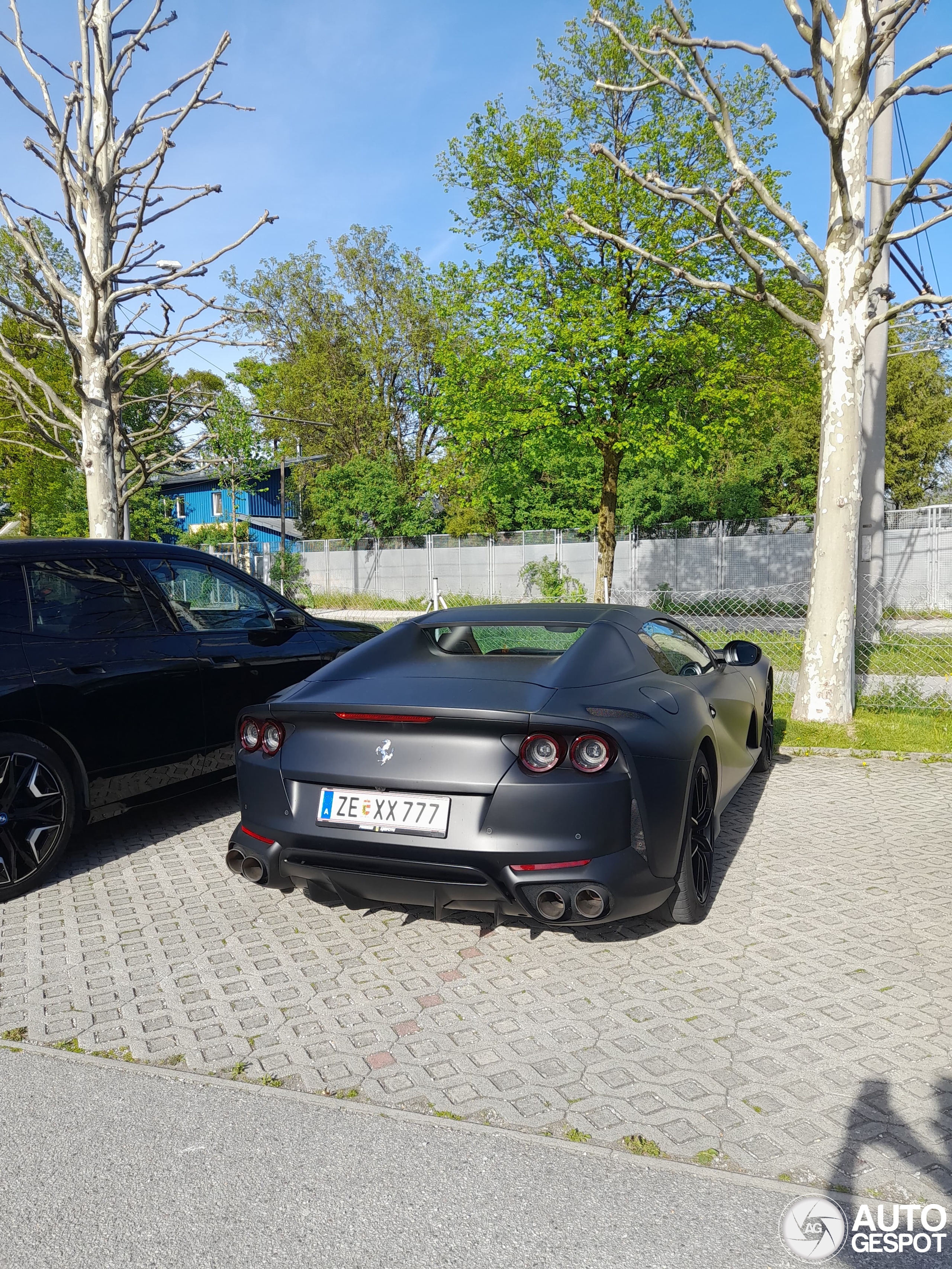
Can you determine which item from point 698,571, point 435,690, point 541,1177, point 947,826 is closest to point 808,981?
point 541,1177

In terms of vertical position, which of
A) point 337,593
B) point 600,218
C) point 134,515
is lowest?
point 337,593

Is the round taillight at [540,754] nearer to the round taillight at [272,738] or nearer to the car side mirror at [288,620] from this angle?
the round taillight at [272,738]

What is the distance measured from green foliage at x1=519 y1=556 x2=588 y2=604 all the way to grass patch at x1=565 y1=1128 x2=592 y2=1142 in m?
22.2

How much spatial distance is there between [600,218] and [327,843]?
1686 centimetres

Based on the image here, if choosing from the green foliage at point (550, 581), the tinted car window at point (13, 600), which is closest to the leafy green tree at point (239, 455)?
the green foliage at point (550, 581)

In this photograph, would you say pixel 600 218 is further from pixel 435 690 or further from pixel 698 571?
pixel 435 690

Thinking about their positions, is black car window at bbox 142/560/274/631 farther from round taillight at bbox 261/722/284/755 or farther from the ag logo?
the ag logo

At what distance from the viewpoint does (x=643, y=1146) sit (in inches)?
97.7

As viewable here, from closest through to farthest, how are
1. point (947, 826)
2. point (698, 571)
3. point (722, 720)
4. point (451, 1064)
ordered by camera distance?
point (451, 1064), point (722, 720), point (947, 826), point (698, 571)

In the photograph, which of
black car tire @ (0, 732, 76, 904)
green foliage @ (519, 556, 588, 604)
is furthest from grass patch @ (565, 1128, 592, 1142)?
green foliage @ (519, 556, 588, 604)

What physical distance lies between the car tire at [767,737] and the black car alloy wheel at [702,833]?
8.23 ft

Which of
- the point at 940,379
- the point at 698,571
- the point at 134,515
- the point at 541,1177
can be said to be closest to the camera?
the point at 541,1177

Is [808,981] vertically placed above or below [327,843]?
below

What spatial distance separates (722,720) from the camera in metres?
4.92
